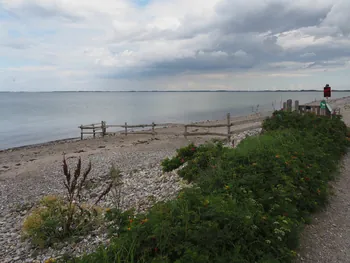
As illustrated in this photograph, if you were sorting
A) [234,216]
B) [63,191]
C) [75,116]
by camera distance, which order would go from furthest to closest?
[75,116]
[63,191]
[234,216]

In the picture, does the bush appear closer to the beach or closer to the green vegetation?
the beach

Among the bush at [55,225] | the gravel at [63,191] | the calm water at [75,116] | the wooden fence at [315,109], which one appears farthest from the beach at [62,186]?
the calm water at [75,116]

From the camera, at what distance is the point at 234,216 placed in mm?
3691

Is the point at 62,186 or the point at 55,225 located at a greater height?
the point at 55,225

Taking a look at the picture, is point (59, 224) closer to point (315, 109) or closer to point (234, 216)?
point (234, 216)

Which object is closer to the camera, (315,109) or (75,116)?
(315,109)

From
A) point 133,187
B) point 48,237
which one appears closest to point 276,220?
point 48,237

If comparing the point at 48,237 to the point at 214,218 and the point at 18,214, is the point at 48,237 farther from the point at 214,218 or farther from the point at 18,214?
the point at 214,218

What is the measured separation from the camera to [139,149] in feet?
54.9

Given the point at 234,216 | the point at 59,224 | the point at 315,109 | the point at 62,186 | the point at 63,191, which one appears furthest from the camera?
the point at 315,109

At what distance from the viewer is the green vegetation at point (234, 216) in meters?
3.28

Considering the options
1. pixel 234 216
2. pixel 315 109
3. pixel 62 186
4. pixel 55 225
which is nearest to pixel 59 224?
pixel 55 225

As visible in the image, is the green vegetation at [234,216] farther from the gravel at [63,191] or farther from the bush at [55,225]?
the bush at [55,225]

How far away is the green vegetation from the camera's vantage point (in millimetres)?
3281
